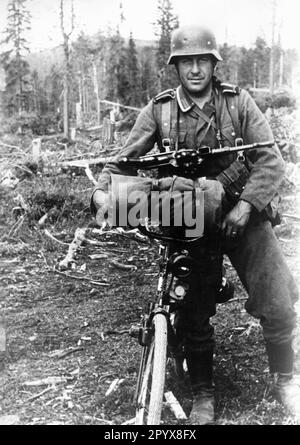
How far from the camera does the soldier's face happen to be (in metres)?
3.50

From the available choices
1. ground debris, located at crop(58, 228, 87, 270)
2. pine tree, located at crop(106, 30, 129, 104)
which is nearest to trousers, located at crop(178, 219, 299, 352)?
ground debris, located at crop(58, 228, 87, 270)

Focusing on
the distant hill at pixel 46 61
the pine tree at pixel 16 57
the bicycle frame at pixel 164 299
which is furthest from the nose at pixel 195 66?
the distant hill at pixel 46 61

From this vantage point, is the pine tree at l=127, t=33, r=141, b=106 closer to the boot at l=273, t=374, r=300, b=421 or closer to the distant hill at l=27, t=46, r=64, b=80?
the distant hill at l=27, t=46, r=64, b=80

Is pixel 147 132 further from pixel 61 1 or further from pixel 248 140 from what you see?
pixel 61 1

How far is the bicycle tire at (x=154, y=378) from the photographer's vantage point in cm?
277

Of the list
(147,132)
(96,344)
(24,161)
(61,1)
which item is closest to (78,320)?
(96,344)

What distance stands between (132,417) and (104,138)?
1585cm

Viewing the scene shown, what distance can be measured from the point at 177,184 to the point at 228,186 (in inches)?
21.1

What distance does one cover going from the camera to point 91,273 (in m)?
6.92

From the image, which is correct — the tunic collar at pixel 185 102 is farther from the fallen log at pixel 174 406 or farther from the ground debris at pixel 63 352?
the ground debris at pixel 63 352

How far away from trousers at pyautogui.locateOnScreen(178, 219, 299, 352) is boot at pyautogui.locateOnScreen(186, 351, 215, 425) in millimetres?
64

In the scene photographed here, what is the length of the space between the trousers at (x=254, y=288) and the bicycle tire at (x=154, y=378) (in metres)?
→ 0.54

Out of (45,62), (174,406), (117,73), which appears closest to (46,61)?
(45,62)

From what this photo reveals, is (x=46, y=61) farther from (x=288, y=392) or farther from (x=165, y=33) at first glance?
(x=288, y=392)
